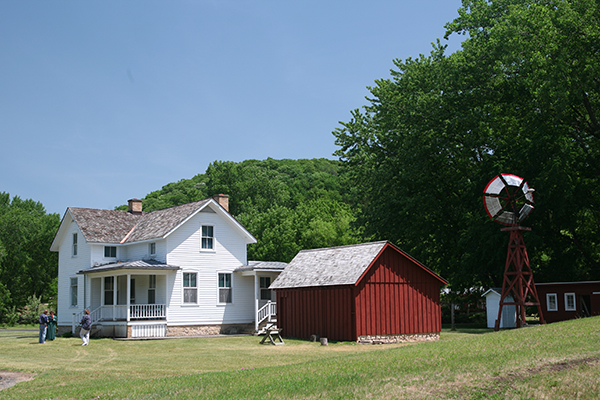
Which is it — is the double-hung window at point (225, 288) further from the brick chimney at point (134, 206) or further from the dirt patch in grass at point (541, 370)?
the dirt patch in grass at point (541, 370)

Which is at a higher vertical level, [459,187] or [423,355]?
[459,187]

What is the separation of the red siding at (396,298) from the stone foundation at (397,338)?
168mm

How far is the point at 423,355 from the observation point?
14.9 m

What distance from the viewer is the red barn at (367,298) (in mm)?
26047

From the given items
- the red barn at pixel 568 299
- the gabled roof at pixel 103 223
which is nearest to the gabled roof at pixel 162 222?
the gabled roof at pixel 103 223

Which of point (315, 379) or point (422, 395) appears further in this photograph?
point (315, 379)

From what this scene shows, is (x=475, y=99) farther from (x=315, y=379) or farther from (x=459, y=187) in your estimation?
(x=315, y=379)

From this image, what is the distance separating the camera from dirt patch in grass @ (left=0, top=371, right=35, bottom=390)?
48.3 ft

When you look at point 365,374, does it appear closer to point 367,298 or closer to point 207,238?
point 367,298

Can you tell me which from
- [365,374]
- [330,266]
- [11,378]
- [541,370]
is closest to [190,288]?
[330,266]

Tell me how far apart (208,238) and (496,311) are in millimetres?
17902

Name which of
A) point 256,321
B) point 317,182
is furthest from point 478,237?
point 317,182

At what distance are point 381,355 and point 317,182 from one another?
7750cm

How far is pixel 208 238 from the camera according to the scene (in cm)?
3525
